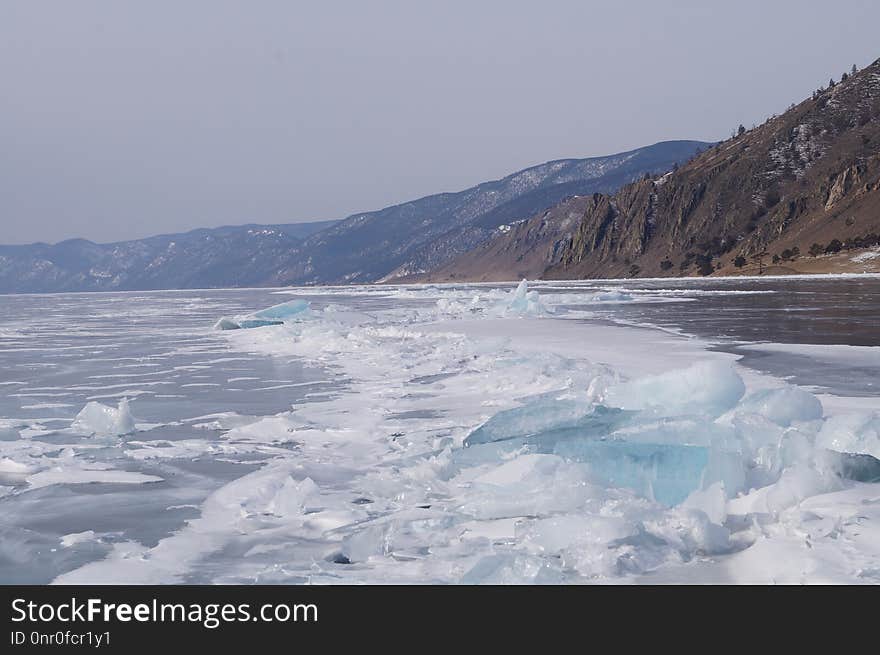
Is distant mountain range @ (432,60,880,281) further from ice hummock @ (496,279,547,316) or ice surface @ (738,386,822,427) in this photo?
ice surface @ (738,386,822,427)

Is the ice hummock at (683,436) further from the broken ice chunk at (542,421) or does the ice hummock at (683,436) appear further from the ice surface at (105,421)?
the ice surface at (105,421)

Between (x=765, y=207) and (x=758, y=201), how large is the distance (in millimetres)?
2740

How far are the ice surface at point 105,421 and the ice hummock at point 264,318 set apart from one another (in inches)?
778

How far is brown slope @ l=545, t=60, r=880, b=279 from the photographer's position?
10419 cm

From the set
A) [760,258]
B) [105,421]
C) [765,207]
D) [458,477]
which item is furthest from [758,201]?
[458,477]

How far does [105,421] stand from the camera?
8.84 meters

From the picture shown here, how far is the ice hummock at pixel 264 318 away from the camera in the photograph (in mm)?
28828

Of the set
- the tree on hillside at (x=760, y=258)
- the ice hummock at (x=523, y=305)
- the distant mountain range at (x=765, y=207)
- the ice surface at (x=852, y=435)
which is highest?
the distant mountain range at (x=765, y=207)

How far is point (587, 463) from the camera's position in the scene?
19.8 feet

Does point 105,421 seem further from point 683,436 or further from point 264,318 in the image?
point 264,318

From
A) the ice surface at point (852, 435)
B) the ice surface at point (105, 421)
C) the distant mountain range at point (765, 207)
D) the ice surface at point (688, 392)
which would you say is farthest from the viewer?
the distant mountain range at point (765, 207)

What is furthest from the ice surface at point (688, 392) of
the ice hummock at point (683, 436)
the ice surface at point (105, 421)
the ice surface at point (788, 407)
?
the ice surface at point (105, 421)

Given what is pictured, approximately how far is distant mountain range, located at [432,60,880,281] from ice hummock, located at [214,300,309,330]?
6479 centimetres
